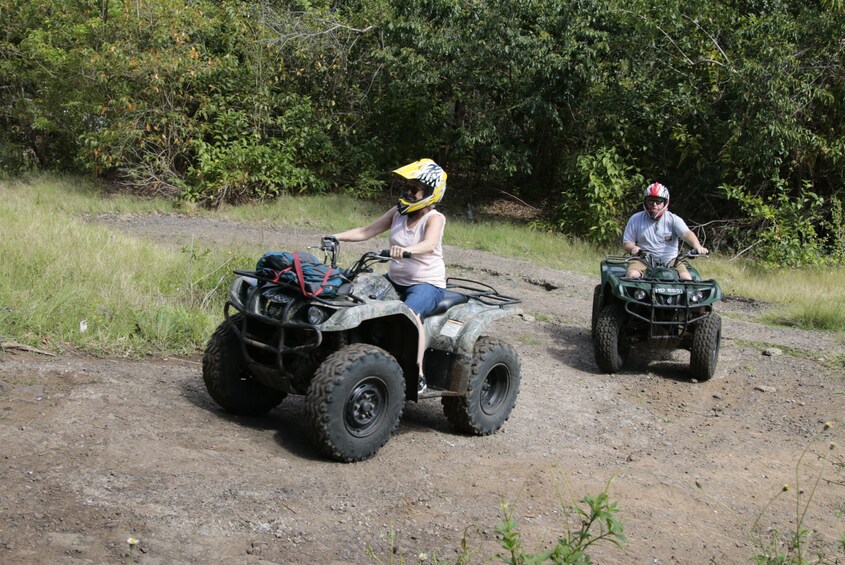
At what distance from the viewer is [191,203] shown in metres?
19.9

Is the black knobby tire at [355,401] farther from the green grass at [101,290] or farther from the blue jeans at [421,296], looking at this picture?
the green grass at [101,290]

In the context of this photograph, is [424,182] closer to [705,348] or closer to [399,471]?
[399,471]

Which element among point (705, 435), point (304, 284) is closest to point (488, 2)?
point (705, 435)

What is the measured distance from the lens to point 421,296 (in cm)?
654

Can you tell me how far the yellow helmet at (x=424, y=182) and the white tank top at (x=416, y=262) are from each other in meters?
0.12

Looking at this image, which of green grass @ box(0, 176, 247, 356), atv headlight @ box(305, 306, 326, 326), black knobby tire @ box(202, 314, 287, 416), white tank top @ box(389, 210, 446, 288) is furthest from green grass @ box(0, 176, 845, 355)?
atv headlight @ box(305, 306, 326, 326)

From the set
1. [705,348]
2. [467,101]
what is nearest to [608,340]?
[705,348]

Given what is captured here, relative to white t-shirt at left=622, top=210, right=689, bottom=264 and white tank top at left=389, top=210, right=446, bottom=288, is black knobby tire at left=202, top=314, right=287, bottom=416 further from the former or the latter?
white t-shirt at left=622, top=210, right=689, bottom=264

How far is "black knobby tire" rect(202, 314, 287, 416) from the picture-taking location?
20.8 ft

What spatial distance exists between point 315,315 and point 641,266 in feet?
16.9

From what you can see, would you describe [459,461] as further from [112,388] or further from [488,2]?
[488,2]

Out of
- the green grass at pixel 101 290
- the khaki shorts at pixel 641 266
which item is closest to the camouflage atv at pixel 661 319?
the khaki shorts at pixel 641 266

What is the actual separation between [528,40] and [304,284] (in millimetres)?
13875

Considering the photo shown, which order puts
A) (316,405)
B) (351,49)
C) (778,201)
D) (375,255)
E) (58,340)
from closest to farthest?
(316,405)
(375,255)
(58,340)
(778,201)
(351,49)
